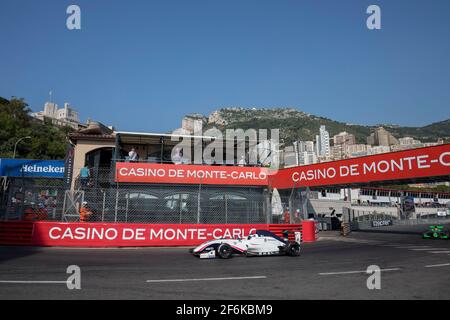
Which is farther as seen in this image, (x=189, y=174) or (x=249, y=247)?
(x=189, y=174)

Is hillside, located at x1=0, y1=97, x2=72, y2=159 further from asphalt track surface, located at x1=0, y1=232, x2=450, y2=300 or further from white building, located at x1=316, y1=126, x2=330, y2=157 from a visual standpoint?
white building, located at x1=316, y1=126, x2=330, y2=157

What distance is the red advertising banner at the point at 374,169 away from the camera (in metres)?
15.1

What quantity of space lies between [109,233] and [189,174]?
7.67m

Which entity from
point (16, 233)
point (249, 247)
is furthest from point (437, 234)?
point (16, 233)

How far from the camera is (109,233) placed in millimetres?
12977

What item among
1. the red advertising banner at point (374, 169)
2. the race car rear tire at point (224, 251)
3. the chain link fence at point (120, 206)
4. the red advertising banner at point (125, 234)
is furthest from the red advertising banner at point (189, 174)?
the race car rear tire at point (224, 251)

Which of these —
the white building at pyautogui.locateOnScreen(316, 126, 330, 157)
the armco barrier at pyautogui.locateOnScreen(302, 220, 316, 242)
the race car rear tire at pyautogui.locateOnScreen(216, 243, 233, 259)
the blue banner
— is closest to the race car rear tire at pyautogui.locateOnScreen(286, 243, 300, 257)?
the race car rear tire at pyautogui.locateOnScreen(216, 243, 233, 259)

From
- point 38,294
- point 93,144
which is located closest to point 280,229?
point 38,294

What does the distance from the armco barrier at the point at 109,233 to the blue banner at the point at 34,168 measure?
15.1m

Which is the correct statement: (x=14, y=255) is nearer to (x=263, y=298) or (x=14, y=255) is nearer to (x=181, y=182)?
(x=263, y=298)

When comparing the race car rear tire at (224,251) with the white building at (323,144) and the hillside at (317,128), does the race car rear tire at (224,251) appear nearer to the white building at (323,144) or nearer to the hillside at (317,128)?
the white building at (323,144)

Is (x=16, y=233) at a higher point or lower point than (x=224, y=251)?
higher

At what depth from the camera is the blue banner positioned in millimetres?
26266

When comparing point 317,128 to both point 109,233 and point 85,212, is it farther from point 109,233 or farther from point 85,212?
point 85,212
